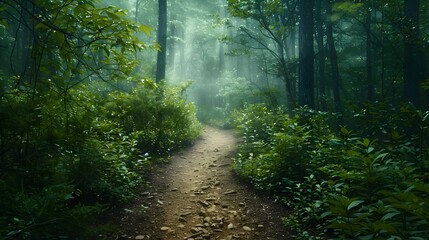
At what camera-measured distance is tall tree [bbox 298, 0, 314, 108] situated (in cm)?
948

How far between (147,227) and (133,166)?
219cm

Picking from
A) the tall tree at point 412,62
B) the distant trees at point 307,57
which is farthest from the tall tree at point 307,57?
the tall tree at point 412,62

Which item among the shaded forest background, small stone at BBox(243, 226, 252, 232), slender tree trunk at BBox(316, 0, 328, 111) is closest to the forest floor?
small stone at BBox(243, 226, 252, 232)

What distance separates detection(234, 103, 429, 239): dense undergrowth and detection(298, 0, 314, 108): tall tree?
1.74m

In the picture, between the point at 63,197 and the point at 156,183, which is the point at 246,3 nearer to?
the point at 156,183

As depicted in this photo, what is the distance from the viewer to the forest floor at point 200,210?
15.0 feet

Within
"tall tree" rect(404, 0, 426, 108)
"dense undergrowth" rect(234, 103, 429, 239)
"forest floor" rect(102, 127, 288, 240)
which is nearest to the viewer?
"dense undergrowth" rect(234, 103, 429, 239)

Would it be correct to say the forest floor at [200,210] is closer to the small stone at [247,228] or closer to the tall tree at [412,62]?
the small stone at [247,228]

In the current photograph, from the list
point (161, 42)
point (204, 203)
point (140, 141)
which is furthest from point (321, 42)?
point (204, 203)

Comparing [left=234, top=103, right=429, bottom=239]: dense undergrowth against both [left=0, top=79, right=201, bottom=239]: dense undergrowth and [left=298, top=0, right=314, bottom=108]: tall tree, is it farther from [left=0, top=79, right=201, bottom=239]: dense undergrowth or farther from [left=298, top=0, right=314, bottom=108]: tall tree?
[left=0, top=79, right=201, bottom=239]: dense undergrowth

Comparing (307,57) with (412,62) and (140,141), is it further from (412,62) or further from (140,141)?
(140,141)

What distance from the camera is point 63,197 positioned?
2723 millimetres

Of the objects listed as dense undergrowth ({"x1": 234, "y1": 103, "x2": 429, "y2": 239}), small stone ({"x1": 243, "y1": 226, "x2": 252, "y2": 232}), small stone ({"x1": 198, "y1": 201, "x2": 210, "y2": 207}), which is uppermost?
dense undergrowth ({"x1": 234, "y1": 103, "x2": 429, "y2": 239})

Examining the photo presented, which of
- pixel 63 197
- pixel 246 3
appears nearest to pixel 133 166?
pixel 63 197
